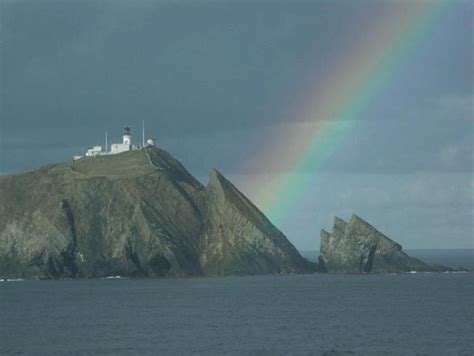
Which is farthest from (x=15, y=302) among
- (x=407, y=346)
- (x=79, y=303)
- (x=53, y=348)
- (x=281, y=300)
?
(x=407, y=346)

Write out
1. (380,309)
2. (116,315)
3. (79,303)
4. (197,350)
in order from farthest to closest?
1. (79,303)
2. (380,309)
3. (116,315)
4. (197,350)

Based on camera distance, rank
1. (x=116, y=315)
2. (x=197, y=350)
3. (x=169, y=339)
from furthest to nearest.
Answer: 1. (x=116, y=315)
2. (x=169, y=339)
3. (x=197, y=350)

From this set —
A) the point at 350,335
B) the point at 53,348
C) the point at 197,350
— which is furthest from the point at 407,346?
the point at 53,348

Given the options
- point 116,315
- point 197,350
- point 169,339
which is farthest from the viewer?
point 116,315

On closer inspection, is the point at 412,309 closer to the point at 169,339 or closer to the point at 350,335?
the point at 350,335

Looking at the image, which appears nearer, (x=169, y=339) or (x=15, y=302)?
(x=169, y=339)

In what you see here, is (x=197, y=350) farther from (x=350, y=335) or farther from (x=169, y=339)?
(x=350, y=335)
